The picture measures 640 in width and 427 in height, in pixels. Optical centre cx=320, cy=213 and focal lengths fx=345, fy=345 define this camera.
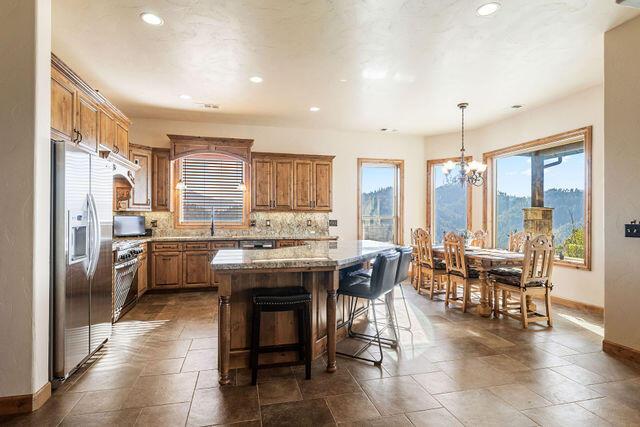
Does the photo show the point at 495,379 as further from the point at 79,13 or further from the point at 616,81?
the point at 79,13

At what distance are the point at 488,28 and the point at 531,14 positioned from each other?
0.33m

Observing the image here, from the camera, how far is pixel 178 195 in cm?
606

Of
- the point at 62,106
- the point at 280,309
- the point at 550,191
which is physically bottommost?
the point at 280,309

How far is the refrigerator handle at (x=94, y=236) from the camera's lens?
9.61 feet

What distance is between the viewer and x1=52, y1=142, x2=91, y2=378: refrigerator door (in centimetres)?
250

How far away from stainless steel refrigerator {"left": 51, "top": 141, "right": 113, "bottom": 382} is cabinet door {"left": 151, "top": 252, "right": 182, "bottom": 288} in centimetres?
209

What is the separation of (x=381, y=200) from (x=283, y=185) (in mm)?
2245

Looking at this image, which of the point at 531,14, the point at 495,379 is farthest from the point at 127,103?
the point at 495,379

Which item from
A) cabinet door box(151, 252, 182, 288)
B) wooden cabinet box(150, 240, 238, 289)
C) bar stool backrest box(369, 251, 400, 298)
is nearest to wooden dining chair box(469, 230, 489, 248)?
bar stool backrest box(369, 251, 400, 298)

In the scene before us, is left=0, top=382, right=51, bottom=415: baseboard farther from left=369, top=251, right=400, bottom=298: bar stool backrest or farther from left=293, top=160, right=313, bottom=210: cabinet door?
left=293, top=160, right=313, bottom=210: cabinet door

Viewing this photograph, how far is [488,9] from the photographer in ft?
9.21

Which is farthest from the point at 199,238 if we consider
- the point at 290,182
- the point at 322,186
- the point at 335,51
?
the point at 335,51

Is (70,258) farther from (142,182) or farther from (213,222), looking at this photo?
(213,222)

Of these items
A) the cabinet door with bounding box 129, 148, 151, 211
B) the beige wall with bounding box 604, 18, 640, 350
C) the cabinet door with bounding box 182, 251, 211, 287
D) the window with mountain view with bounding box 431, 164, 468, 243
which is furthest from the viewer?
the window with mountain view with bounding box 431, 164, 468, 243
